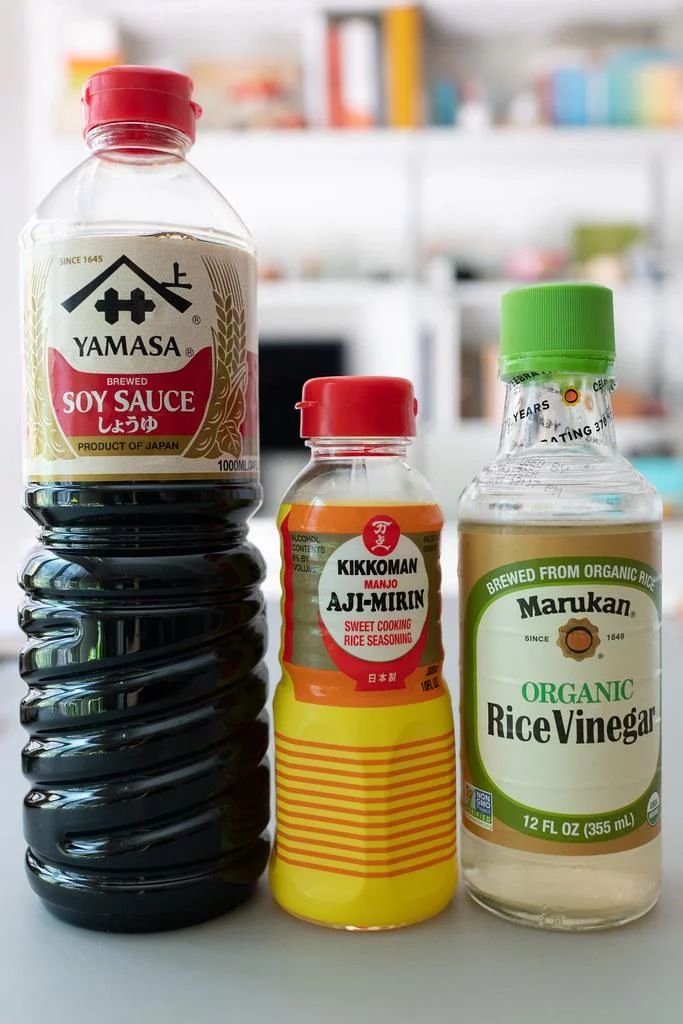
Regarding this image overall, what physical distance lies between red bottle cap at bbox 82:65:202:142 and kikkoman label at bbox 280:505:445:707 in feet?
0.80

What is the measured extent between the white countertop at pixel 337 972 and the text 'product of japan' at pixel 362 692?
27 mm

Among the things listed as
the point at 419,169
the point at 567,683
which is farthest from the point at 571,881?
the point at 419,169

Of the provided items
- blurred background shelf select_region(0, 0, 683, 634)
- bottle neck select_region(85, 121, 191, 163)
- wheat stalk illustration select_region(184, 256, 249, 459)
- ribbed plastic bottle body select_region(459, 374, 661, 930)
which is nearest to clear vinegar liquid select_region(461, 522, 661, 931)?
ribbed plastic bottle body select_region(459, 374, 661, 930)

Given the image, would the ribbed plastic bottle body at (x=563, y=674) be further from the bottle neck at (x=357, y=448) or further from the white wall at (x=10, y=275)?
the white wall at (x=10, y=275)

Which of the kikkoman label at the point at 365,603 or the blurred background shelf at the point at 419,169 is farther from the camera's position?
the blurred background shelf at the point at 419,169

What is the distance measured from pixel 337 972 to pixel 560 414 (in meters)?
0.32

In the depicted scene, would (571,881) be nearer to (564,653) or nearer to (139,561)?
(564,653)

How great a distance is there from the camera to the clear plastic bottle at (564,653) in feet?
1.67

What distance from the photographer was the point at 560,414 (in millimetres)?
551

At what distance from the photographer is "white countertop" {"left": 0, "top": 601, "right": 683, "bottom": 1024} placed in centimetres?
44

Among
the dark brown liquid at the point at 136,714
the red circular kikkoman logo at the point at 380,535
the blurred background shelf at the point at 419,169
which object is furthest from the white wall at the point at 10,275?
the red circular kikkoman logo at the point at 380,535

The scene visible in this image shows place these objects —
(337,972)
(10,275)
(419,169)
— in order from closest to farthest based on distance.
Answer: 1. (337,972)
2. (419,169)
3. (10,275)

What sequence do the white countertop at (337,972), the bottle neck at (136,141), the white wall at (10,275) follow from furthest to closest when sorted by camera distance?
the white wall at (10,275)
the bottle neck at (136,141)
the white countertop at (337,972)

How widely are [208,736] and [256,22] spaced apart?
3079 millimetres
